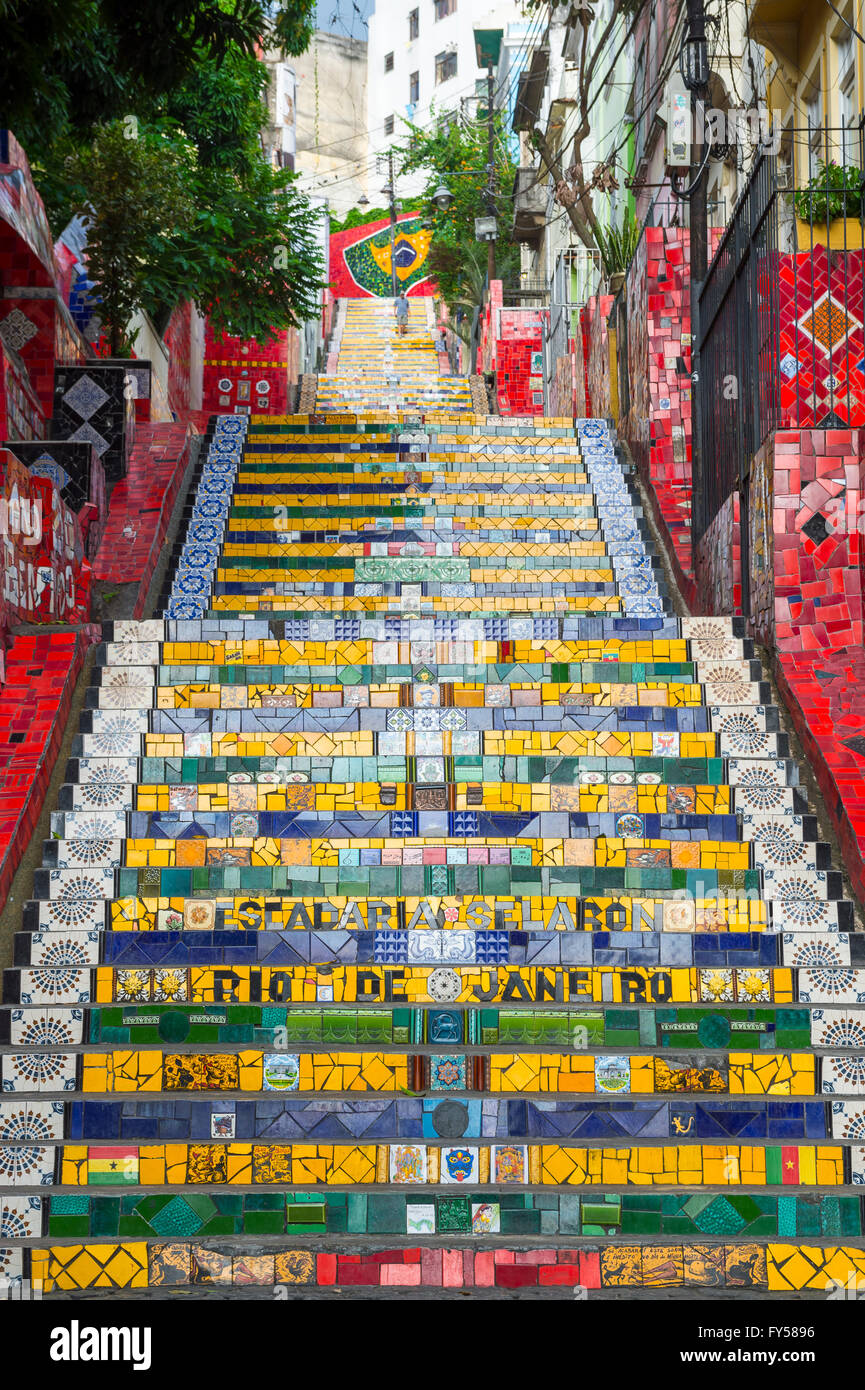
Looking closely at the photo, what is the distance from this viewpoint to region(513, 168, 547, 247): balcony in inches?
1090

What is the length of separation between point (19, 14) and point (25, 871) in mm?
4204

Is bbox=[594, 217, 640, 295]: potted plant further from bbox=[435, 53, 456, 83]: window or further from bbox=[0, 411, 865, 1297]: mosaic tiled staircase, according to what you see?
bbox=[435, 53, 456, 83]: window

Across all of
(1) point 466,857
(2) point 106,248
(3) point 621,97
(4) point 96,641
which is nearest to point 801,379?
(1) point 466,857

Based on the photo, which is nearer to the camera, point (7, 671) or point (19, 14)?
point (7, 671)

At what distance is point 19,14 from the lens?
22.6 ft

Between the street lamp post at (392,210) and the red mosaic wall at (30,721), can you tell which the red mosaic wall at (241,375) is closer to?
the red mosaic wall at (30,721)

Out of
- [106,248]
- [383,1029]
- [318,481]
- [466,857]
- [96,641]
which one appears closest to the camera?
[383,1029]

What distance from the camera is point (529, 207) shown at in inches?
1120

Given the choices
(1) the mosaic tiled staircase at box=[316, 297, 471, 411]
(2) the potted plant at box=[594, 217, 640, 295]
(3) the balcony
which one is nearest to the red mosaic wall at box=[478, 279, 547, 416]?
(1) the mosaic tiled staircase at box=[316, 297, 471, 411]

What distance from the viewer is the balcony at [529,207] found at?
2768 cm

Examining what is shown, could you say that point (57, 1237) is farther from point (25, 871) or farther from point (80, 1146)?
point (25, 871)

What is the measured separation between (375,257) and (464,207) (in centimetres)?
1194

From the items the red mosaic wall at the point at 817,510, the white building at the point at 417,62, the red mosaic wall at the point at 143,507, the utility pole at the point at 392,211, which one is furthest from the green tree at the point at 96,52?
the white building at the point at 417,62

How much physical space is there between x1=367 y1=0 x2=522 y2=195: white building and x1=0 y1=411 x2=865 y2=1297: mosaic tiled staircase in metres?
45.1
